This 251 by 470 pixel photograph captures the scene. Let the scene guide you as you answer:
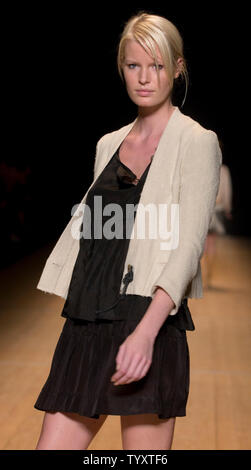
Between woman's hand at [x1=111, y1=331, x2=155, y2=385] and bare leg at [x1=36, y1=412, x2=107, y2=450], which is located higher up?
woman's hand at [x1=111, y1=331, x2=155, y2=385]

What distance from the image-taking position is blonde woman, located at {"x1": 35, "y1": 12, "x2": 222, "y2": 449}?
1.47 meters

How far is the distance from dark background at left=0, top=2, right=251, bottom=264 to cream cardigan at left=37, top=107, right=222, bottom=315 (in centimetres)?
658

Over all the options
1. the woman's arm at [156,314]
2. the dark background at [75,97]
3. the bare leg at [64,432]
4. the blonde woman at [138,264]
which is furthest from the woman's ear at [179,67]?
the dark background at [75,97]

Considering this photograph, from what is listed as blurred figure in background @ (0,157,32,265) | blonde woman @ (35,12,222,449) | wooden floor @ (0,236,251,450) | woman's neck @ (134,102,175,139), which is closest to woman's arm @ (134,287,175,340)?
blonde woman @ (35,12,222,449)

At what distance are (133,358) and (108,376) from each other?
180 millimetres

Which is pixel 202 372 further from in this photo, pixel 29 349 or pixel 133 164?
pixel 133 164

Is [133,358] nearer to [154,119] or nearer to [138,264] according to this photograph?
[138,264]

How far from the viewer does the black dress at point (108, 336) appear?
1.50m

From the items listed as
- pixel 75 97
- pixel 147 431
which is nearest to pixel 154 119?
pixel 147 431

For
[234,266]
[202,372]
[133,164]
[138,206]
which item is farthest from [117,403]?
[234,266]

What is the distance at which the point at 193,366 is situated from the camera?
4.04 m

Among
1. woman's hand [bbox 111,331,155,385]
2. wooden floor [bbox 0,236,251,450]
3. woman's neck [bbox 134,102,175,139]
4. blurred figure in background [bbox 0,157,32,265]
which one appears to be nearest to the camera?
woman's hand [bbox 111,331,155,385]

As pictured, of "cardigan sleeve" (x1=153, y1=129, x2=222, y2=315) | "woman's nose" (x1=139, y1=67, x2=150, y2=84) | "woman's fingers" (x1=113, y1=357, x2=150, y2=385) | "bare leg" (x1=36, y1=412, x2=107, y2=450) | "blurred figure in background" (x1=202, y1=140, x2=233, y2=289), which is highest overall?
"woman's nose" (x1=139, y1=67, x2=150, y2=84)

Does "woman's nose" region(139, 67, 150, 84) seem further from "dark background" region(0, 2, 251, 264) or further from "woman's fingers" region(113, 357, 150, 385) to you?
"dark background" region(0, 2, 251, 264)
